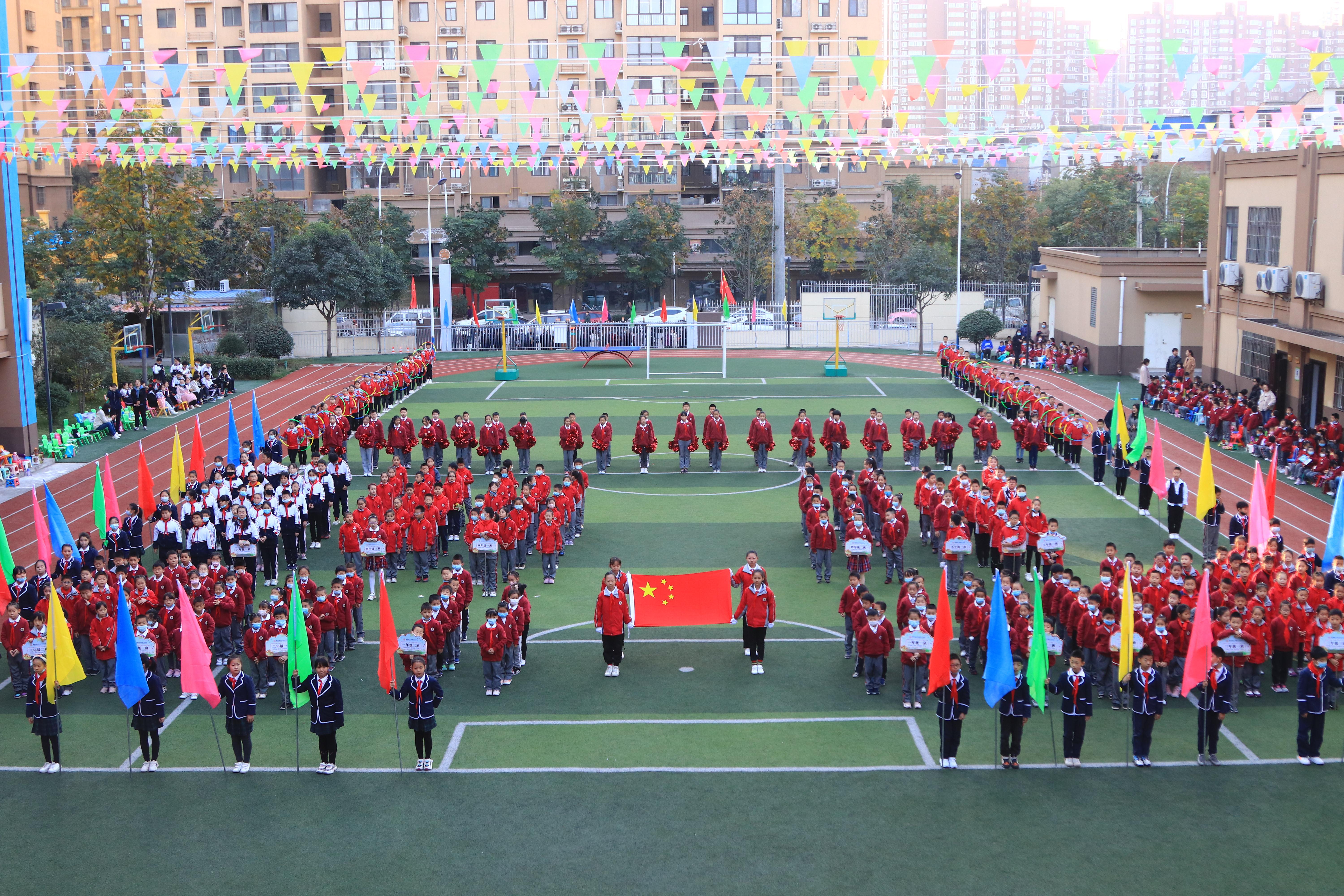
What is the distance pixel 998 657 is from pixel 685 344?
39836 mm

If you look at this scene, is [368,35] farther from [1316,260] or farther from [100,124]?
[1316,260]

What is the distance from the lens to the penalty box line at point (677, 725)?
12617 millimetres

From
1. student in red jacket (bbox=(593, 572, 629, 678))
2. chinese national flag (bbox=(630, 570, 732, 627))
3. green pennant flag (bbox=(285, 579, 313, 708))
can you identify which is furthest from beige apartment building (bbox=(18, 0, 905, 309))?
green pennant flag (bbox=(285, 579, 313, 708))

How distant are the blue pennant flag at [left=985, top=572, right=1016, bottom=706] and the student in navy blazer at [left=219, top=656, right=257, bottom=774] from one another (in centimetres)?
723

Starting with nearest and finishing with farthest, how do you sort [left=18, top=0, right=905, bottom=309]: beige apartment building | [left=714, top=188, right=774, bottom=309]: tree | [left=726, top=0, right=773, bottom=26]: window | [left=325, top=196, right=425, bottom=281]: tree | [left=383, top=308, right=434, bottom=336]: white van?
[left=383, top=308, right=434, bottom=336]: white van < [left=325, top=196, right=425, bottom=281]: tree < [left=714, top=188, right=774, bottom=309]: tree < [left=18, top=0, right=905, bottom=309]: beige apartment building < [left=726, top=0, right=773, bottom=26]: window

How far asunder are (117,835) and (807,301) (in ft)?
141

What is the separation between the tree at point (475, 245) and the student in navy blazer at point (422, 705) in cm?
5041

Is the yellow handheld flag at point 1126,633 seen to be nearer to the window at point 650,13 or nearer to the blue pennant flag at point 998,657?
the blue pennant flag at point 998,657

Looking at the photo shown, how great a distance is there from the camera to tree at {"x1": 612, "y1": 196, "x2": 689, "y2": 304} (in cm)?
6250

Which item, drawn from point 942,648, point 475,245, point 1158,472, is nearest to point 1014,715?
point 942,648

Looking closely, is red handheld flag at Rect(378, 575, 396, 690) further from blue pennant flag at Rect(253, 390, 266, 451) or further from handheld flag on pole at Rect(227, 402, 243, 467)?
blue pennant flag at Rect(253, 390, 266, 451)

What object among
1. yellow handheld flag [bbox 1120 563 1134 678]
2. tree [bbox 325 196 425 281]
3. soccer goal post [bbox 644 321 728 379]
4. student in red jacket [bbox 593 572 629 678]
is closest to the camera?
yellow handheld flag [bbox 1120 563 1134 678]

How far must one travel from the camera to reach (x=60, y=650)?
1367cm

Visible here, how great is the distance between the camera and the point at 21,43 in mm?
62250
